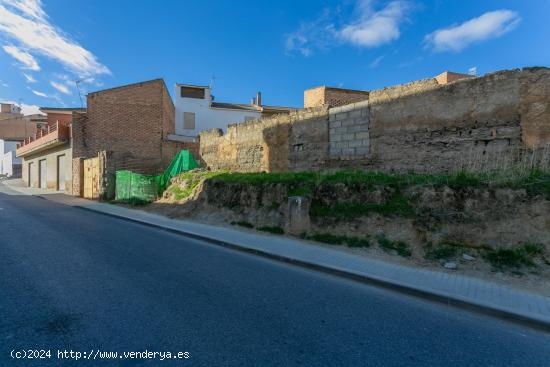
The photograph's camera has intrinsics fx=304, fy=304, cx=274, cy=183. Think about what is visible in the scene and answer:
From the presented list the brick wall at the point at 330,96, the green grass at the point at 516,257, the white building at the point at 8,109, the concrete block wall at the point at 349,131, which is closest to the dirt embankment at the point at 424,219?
the green grass at the point at 516,257

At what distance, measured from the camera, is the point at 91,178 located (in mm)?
19094

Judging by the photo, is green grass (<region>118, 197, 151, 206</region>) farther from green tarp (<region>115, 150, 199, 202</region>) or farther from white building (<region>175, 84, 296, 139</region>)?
white building (<region>175, 84, 296, 139</region>)

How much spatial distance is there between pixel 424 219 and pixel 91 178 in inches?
764

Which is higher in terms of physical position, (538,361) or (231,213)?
(231,213)

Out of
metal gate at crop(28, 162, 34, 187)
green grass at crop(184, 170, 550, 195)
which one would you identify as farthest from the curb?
metal gate at crop(28, 162, 34, 187)

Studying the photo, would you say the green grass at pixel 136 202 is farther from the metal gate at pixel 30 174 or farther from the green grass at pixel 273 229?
the metal gate at pixel 30 174

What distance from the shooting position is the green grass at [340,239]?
22.4 ft

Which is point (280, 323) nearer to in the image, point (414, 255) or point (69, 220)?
point (414, 255)

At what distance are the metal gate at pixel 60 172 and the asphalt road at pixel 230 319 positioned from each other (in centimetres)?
2255

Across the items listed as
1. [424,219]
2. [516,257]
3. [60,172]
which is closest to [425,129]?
[424,219]

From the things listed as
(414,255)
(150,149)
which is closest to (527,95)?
Result: (414,255)

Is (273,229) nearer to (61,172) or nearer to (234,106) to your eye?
(61,172)

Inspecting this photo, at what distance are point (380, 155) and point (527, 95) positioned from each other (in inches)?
158

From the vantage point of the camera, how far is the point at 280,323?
345cm
